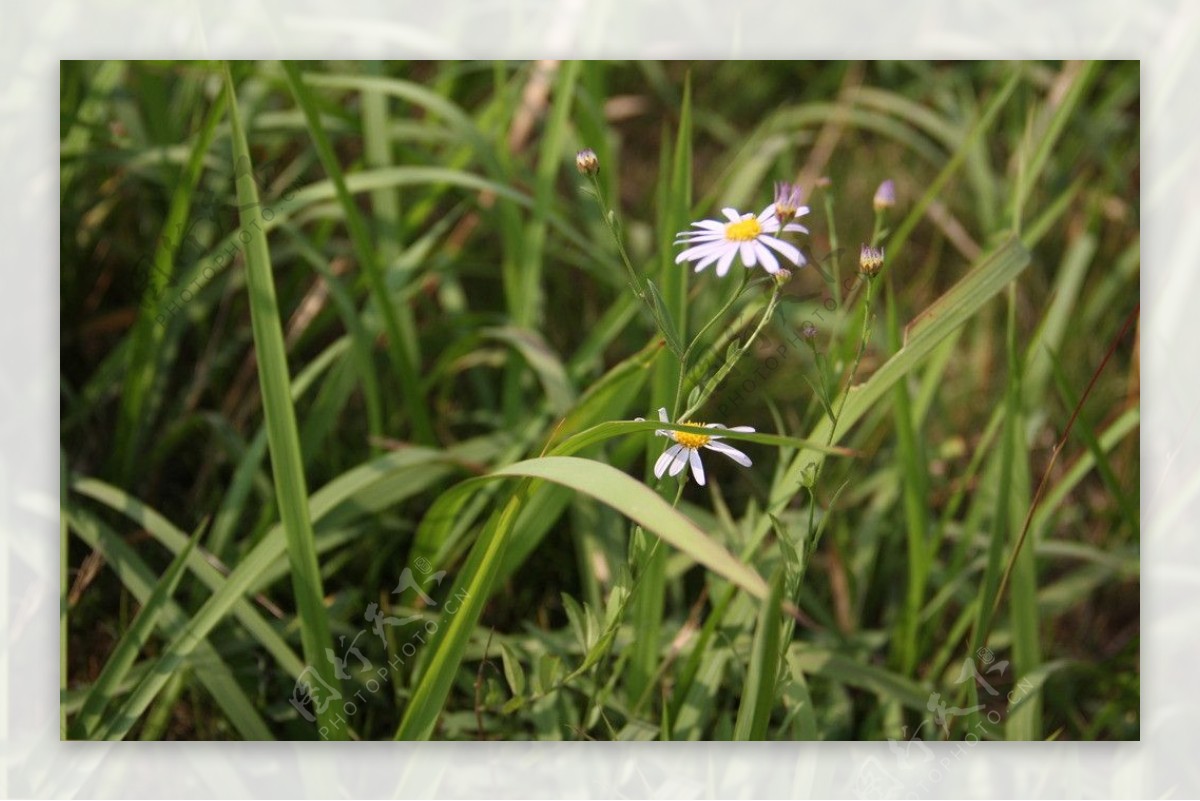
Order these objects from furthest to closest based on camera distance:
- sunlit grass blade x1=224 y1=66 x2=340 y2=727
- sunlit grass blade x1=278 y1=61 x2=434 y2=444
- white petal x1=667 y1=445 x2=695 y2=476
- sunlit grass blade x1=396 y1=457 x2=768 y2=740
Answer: sunlit grass blade x1=278 y1=61 x2=434 y2=444
sunlit grass blade x1=224 y1=66 x2=340 y2=727
white petal x1=667 y1=445 x2=695 y2=476
sunlit grass blade x1=396 y1=457 x2=768 y2=740

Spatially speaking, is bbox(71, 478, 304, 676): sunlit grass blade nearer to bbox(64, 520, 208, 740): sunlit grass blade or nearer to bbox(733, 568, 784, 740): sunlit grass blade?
bbox(64, 520, 208, 740): sunlit grass blade

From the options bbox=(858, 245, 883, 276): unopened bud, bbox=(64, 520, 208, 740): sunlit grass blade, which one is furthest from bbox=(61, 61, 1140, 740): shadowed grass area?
bbox=(858, 245, 883, 276): unopened bud

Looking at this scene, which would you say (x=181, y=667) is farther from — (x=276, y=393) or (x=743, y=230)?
(x=743, y=230)

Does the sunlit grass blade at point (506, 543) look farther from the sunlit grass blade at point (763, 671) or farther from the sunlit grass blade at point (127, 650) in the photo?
the sunlit grass blade at point (127, 650)

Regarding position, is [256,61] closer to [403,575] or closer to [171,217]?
[171,217]

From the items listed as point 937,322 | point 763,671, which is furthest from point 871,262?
point 763,671

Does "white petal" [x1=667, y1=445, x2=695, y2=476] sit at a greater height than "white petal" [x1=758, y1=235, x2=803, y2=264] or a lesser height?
lesser
